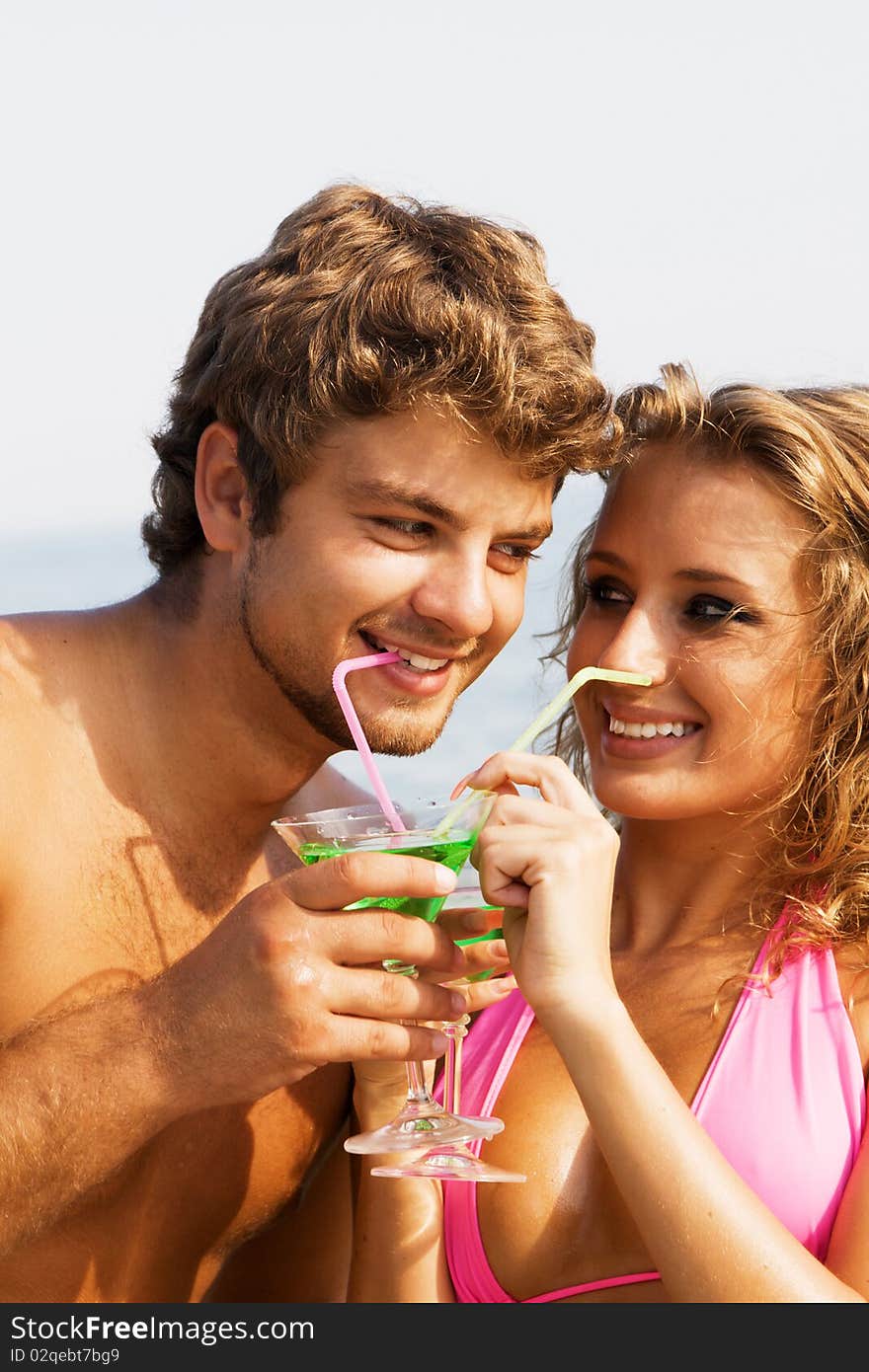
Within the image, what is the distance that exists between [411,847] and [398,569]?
851 mm

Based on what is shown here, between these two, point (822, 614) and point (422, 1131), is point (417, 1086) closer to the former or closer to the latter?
point (422, 1131)

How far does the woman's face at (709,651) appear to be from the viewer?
3.41m

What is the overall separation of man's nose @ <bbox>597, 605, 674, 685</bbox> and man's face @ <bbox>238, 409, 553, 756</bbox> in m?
0.28

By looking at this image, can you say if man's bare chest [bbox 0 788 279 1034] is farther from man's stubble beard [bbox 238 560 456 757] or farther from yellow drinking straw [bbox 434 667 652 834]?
yellow drinking straw [bbox 434 667 652 834]

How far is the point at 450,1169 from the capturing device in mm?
2822

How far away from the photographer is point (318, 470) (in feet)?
11.5

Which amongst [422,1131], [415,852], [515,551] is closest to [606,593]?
[515,551]

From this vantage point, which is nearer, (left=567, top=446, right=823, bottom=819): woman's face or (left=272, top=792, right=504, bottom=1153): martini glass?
(left=272, top=792, right=504, bottom=1153): martini glass

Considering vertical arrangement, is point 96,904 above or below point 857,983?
above

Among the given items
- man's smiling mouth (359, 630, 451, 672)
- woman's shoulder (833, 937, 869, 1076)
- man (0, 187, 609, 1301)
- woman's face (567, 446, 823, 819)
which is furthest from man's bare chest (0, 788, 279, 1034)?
woman's shoulder (833, 937, 869, 1076)

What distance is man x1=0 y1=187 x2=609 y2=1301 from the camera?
3164 mm

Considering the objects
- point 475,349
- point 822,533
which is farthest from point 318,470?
point 822,533

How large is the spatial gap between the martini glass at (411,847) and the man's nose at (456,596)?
0.58 m

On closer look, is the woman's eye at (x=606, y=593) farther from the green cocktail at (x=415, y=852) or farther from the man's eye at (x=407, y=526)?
the green cocktail at (x=415, y=852)
